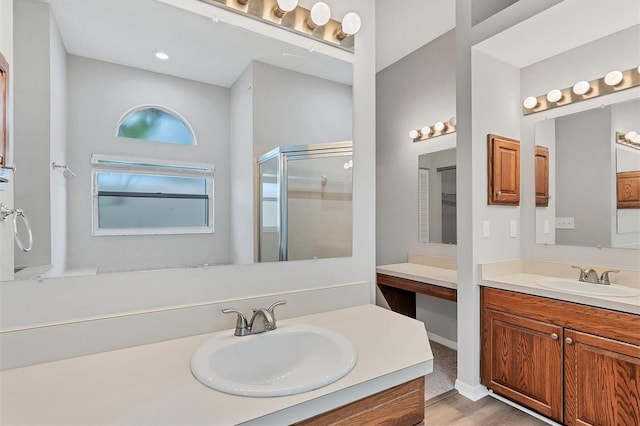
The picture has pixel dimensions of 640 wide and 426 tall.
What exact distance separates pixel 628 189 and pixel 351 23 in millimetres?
2032

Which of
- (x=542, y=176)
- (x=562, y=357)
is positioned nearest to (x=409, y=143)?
(x=542, y=176)

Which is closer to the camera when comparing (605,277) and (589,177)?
(605,277)

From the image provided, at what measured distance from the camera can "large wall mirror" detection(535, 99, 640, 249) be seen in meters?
2.03

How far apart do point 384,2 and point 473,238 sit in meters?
1.98

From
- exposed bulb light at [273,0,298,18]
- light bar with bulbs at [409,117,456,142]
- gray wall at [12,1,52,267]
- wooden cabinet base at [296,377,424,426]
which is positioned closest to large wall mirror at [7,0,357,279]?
gray wall at [12,1,52,267]

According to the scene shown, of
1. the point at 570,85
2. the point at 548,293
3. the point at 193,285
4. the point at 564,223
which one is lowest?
the point at 548,293

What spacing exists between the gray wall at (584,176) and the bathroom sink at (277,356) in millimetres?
2050

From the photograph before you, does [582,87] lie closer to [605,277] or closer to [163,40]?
[605,277]

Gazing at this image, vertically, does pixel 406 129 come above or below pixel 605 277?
above

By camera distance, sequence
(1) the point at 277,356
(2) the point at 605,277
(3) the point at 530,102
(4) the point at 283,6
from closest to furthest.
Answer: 1. (1) the point at 277,356
2. (4) the point at 283,6
3. (2) the point at 605,277
4. (3) the point at 530,102

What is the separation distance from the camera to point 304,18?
1.54 metres

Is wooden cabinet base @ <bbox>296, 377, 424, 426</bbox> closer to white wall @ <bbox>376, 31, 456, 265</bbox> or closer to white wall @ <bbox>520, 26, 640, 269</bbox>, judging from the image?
white wall @ <bbox>520, 26, 640, 269</bbox>

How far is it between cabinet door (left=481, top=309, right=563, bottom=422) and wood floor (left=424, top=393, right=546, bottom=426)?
8 cm

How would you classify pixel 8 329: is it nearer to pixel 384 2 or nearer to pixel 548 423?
pixel 548 423
